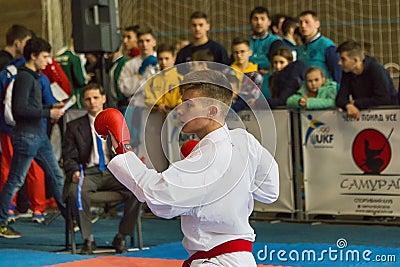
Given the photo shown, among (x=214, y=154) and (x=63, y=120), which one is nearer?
(x=214, y=154)

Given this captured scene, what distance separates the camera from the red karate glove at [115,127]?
473cm

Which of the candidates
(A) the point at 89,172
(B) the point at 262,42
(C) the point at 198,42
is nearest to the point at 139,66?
(C) the point at 198,42

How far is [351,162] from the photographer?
10.1m

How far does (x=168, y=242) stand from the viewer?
9.55 metres

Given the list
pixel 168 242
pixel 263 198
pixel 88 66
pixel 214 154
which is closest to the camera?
pixel 214 154

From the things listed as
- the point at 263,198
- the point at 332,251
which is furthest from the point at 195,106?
the point at 332,251

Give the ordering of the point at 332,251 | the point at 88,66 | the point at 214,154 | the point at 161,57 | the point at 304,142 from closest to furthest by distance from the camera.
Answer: the point at 214,154, the point at 332,251, the point at 304,142, the point at 161,57, the point at 88,66

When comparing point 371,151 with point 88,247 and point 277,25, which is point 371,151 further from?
point 277,25

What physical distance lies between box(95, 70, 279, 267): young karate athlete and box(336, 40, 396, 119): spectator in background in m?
5.11

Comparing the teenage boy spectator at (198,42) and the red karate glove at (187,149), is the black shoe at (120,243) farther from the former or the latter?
the red karate glove at (187,149)

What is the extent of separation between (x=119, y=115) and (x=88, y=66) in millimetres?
8606

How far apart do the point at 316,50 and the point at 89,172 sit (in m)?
3.30

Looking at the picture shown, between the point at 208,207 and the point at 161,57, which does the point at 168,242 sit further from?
the point at 208,207

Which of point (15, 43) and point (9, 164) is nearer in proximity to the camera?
point (15, 43)
